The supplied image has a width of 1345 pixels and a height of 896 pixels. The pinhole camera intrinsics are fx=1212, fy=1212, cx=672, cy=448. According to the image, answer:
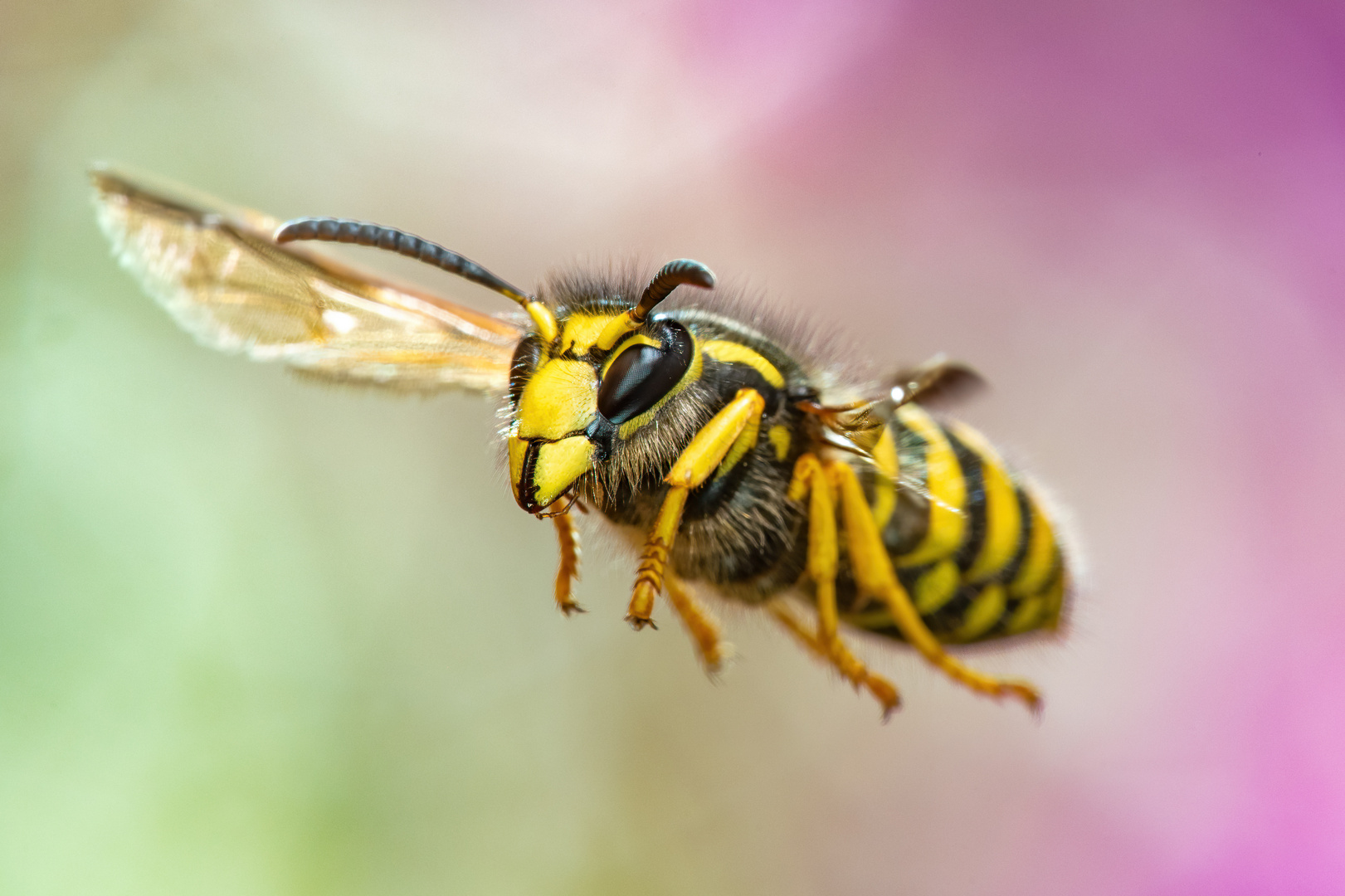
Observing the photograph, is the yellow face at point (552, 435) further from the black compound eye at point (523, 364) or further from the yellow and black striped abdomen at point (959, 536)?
the yellow and black striped abdomen at point (959, 536)

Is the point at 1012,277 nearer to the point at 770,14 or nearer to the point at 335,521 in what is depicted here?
the point at 770,14

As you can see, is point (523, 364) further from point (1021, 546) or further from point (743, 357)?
point (1021, 546)

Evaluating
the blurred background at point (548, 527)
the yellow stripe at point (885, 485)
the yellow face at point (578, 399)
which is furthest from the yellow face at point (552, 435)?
the blurred background at point (548, 527)

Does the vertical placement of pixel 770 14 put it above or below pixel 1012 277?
above

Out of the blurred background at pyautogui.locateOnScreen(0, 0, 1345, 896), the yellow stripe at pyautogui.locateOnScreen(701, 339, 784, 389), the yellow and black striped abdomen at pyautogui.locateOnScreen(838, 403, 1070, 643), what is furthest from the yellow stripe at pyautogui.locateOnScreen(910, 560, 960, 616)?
the blurred background at pyautogui.locateOnScreen(0, 0, 1345, 896)

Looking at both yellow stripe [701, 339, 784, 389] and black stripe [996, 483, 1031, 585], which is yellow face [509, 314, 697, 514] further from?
black stripe [996, 483, 1031, 585]

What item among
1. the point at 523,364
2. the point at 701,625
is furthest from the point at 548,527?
the point at 523,364

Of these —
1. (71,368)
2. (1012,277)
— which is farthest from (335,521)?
(1012,277)
